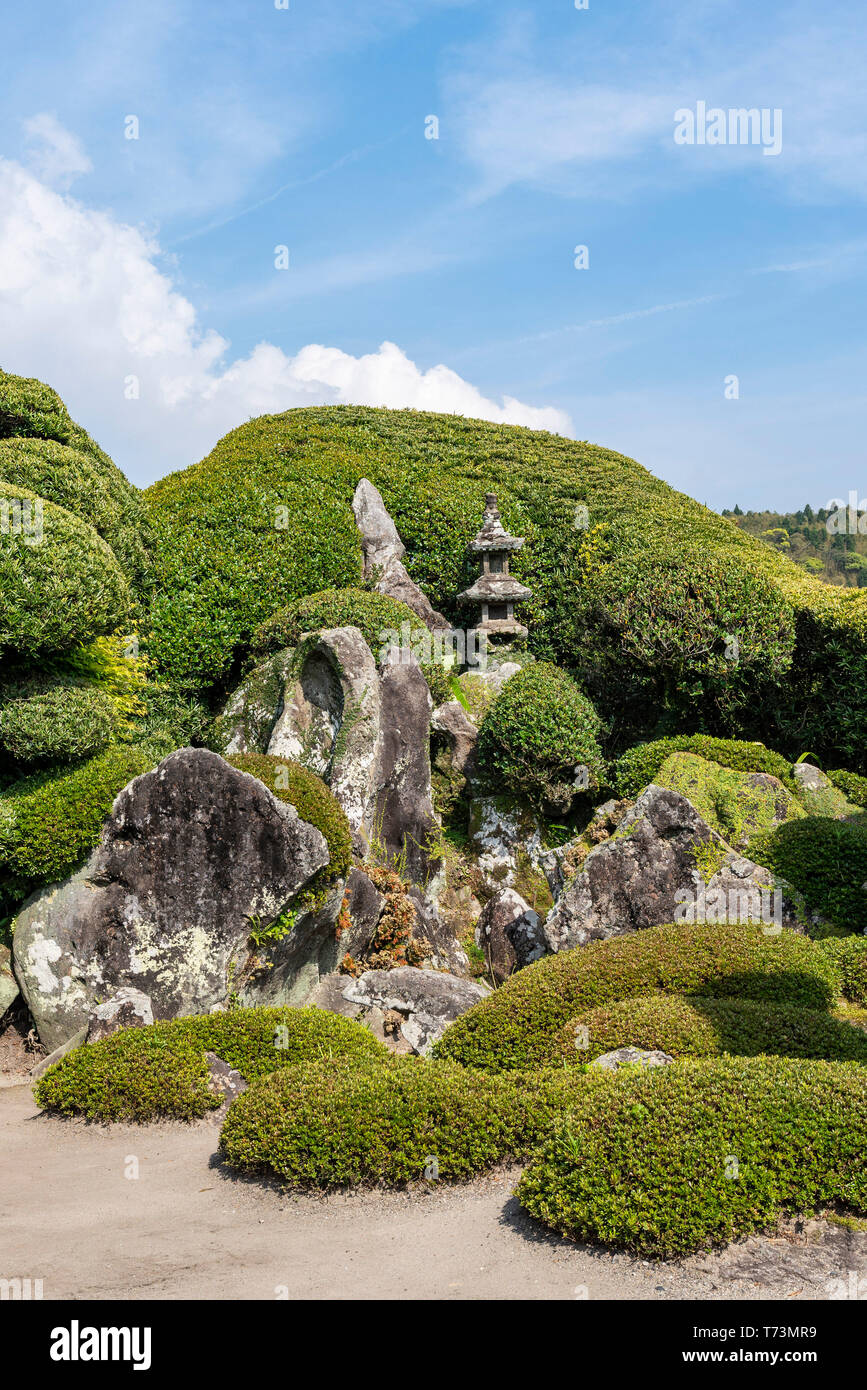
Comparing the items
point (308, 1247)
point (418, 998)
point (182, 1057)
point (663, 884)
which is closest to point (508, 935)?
point (663, 884)

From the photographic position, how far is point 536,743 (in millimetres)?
14320

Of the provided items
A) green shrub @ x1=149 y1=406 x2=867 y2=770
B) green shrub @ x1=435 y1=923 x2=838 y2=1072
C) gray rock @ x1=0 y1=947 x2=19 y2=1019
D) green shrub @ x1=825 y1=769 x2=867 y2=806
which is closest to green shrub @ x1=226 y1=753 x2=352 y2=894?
green shrub @ x1=435 y1=923 x2=838 y2=1072

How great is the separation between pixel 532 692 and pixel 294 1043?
732 centimetres

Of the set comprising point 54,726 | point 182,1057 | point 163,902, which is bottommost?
point 182,1057

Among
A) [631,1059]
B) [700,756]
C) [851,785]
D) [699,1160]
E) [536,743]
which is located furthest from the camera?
[851,785]

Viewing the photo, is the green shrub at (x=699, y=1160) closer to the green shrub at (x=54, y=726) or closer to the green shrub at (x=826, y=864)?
the green shrub at (x=826, y=864)

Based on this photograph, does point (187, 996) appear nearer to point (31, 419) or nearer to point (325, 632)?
point (325, 632)

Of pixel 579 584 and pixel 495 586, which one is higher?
pixel 579 584

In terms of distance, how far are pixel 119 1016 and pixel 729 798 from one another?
7.96 meters

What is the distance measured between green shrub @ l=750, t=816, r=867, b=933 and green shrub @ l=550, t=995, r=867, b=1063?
3833 mm

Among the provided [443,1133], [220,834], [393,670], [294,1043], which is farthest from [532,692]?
[443,1133]

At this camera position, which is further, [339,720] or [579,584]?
[579,584]

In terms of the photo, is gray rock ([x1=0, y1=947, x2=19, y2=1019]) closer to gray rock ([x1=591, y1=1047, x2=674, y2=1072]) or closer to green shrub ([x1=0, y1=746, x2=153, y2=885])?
green shrub ([x1=0, y1=746, x2=153, y2=885])

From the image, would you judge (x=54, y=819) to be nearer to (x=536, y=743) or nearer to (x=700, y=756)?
(x=536, y=743)
